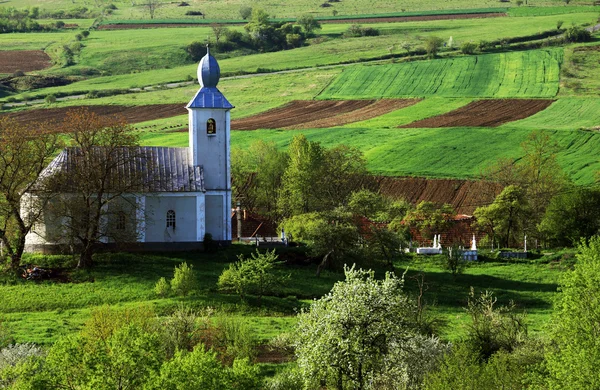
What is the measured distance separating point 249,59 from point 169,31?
2475 centimetres

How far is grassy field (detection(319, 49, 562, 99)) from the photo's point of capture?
412ft

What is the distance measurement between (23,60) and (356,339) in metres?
123

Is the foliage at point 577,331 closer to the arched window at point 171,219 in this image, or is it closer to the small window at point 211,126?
the arched window at point 171,219

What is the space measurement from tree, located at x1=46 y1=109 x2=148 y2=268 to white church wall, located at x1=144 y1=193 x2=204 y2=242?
1.19 m

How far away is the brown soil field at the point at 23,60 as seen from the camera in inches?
5738

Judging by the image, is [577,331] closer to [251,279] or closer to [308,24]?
[251,279]

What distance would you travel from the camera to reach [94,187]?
2253 inches

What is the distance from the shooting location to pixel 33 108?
122688 mm

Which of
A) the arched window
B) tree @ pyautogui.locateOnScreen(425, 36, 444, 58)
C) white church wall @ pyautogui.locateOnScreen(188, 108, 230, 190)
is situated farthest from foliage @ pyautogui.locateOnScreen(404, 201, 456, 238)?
tree @ pyautogui.locateOnScreen(425, 36, 444, 58)

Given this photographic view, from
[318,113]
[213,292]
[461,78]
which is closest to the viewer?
[213,292]

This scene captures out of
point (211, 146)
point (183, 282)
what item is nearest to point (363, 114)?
point (211, 146)

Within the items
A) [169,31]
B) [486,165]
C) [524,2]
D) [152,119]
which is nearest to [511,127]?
[486,165]

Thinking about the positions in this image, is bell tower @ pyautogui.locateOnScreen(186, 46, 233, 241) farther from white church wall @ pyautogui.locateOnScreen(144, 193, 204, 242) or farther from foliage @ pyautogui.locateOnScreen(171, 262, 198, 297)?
foliage @ pyautogui.locateOnScreen(171, 262, 198, 297)

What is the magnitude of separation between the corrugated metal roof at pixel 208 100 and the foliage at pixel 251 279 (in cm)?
1117
